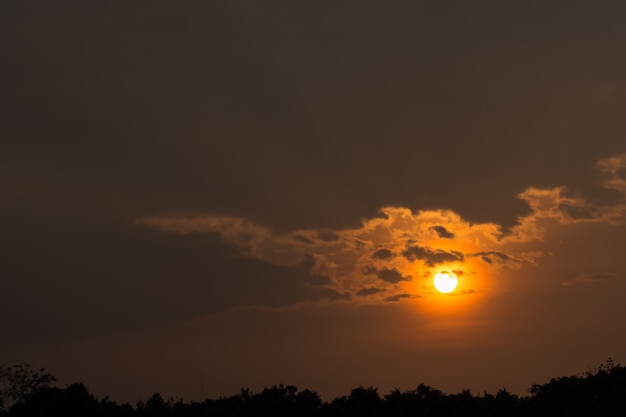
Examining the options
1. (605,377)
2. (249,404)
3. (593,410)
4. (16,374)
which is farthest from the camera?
(16,374)

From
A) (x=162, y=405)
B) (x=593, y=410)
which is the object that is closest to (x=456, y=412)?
(x=593, y=410)

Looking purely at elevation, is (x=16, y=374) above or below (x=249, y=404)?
above

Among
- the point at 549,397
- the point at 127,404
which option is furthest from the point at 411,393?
the point at 127,404

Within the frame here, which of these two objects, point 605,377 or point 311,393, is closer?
point 311,393

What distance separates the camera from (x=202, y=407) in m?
48.0

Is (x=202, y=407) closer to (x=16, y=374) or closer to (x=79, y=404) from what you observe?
(x=79, y=404)

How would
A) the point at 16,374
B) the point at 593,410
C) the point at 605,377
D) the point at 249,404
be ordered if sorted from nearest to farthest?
the point at 249,404 < the point at 593,410 < the point at 605,377 < the point at 16,374

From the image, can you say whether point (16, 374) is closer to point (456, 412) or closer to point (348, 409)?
point (348, 409)

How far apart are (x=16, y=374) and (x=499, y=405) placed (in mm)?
40253

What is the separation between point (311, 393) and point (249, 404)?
3936 mm

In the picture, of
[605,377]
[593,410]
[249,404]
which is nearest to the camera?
[249,404]

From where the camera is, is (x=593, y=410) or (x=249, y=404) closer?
(x=249, y=404)

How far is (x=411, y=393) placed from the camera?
163ft

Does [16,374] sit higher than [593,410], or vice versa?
[16,374]
